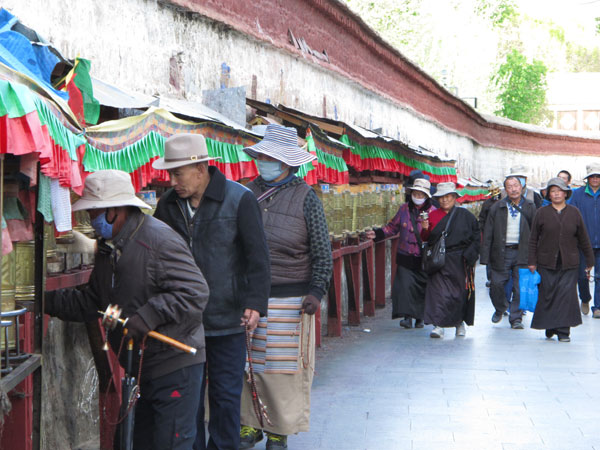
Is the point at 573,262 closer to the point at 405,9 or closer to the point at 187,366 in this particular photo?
the point at 187,366

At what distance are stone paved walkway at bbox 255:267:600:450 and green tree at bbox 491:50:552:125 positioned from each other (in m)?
45.6

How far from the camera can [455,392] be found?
7.62 meters

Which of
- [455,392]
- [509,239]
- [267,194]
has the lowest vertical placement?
[455,392]

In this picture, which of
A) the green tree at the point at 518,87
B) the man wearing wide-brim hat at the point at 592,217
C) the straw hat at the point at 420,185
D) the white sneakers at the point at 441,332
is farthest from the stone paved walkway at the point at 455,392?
the green tree at the point at 518,87

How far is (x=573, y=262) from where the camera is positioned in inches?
412

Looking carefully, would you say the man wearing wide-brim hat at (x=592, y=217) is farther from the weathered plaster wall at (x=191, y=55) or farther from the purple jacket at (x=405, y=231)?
the weathered plaster wall at (x=191, y=55)

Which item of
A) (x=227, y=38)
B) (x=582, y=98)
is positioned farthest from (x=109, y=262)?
(x=582, y=98)

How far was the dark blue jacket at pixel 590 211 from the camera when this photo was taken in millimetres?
12602

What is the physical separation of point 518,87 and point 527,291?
4594 cm

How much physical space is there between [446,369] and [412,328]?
9.41 ft

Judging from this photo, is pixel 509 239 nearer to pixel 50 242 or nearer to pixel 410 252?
pixel 410 252

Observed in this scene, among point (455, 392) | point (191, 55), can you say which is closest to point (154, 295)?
point (455, 392)

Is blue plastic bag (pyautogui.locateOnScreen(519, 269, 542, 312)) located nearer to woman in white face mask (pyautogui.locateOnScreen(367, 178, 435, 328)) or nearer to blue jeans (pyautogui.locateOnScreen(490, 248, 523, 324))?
blue jeans (pyautogui.locateOnScreen(490, 248, 523, 324))

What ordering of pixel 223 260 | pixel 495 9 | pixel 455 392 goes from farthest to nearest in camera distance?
pixel 495 9 → pixel 455 392 → pixel 223 260
